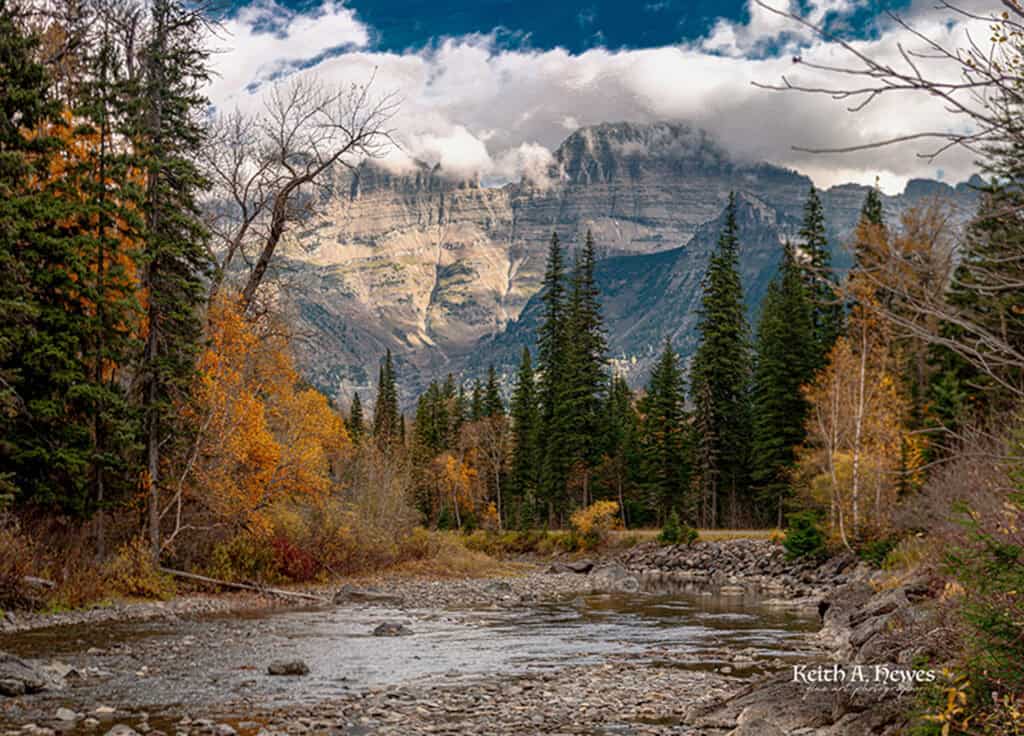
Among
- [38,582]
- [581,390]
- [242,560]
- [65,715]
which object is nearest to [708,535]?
[581,390]

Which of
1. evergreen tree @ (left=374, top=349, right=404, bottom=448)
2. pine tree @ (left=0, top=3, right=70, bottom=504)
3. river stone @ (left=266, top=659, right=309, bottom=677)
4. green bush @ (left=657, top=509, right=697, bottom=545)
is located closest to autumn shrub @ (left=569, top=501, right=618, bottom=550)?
green bush @ (left=657, top=509, right=697, bottom=545)

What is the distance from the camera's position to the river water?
11117mm

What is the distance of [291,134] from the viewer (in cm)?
2709

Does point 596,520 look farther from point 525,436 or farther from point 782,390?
point 525,436

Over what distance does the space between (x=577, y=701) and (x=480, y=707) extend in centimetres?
132

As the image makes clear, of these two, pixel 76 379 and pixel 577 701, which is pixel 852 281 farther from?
pixel 76 379

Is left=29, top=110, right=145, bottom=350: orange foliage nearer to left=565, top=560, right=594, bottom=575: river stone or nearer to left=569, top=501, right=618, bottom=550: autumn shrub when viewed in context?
left=565, top=560, right=594, bottom=575: river stone

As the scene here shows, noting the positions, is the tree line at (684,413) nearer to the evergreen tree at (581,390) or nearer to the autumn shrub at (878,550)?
the evergreen tree at (581,390)

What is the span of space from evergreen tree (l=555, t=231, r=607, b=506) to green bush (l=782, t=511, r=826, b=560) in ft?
87.7

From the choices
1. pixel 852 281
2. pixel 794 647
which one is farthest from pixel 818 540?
pixel 852 281

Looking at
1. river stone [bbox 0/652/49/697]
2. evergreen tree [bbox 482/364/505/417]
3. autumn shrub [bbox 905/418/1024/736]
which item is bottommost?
river stone [bbox 0/652/49/697]

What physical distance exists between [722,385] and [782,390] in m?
7.62

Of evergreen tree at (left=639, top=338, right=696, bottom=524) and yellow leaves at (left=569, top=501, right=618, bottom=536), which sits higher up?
evergreen tree at (left=639, top=338, right=696, bottom=524)

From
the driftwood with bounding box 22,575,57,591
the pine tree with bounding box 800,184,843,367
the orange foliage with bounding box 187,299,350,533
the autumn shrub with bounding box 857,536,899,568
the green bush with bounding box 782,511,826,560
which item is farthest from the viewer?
the pine tree with bounding box 800,184,843,367
